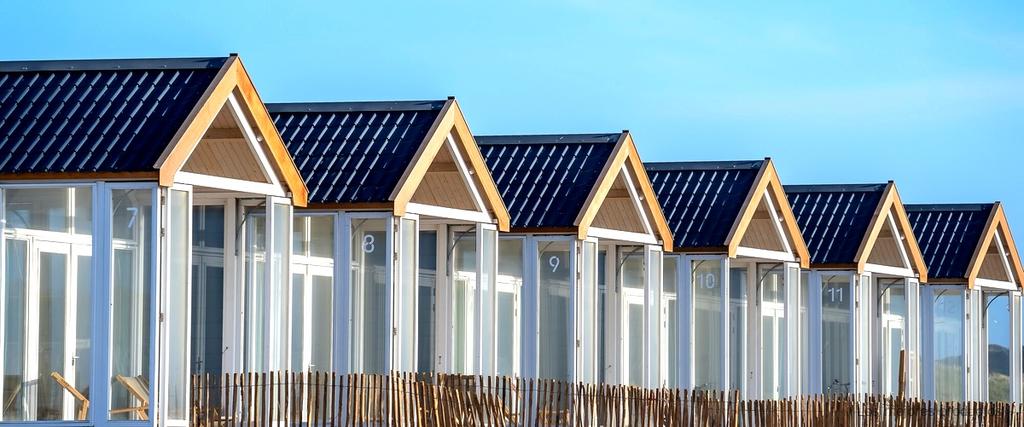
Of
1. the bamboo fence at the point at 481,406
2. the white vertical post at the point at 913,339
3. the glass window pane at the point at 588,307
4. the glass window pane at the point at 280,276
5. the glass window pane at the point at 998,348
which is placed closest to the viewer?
the bamboo fence at the point at 481,406

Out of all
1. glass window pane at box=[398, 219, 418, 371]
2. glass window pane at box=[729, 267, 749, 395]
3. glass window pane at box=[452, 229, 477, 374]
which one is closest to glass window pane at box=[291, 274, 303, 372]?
glass window pane at box=[398, 219, 418, 371]

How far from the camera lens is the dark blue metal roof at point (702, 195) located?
2573 cm

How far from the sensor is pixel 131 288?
52.4 ft

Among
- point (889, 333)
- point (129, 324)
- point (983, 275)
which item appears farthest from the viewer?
point (983, 275)

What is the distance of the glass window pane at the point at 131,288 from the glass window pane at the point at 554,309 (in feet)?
26.0

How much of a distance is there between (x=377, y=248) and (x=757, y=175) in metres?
8.05

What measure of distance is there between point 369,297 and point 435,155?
72.8 inches

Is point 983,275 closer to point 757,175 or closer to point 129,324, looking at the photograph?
point 757,175

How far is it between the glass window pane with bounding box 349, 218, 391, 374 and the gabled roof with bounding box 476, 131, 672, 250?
3.16m

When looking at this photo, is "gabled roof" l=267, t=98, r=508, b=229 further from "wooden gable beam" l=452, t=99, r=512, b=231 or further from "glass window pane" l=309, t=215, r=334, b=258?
"glass window pane" l=309, t=215, r=334, b=258

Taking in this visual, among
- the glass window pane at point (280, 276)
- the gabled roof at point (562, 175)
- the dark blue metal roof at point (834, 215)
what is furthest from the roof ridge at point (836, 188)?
the glass window pane at point (280, 276)

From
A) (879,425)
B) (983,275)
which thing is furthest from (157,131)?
(983,275)

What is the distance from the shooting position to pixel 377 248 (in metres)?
20.1

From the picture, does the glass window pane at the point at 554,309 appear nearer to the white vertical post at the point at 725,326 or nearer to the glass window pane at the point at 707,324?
the glass window pane at the point at 707,324
